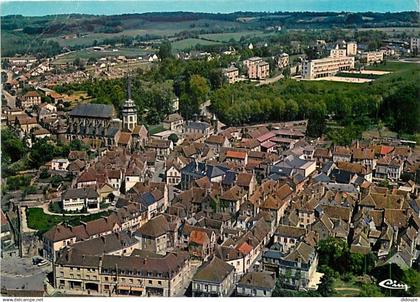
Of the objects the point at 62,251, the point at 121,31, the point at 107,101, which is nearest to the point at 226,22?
the point at 121,31

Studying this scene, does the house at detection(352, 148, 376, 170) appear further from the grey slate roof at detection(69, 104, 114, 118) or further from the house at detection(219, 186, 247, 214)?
the grey slate roof at detection(69, 104, 114, 118)

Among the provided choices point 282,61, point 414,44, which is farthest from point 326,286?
point 282,61

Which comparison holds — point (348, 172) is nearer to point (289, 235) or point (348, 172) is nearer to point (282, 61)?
point (289, 235)

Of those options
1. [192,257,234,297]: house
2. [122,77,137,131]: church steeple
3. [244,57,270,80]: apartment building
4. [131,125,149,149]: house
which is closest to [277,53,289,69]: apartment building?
[244,57,270,80]: apartment building

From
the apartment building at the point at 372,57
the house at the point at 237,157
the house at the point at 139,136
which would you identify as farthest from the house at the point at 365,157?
the apartment building at the point at 372,57

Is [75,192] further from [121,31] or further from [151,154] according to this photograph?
[121,31]

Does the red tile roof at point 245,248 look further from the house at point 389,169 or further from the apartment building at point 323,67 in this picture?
the apartment building at point 323,67

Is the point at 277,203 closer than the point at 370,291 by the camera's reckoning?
No
